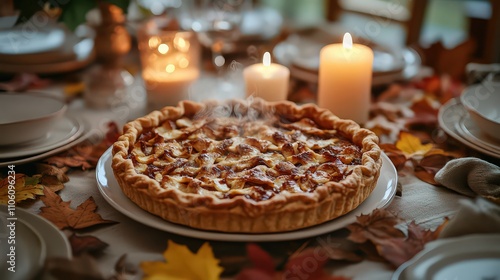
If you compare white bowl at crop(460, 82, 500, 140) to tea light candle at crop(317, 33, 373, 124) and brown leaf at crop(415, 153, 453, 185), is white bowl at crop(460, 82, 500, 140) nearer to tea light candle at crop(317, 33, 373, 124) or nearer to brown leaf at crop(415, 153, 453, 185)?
brown leaf at crop(415, 153, 453, 185)

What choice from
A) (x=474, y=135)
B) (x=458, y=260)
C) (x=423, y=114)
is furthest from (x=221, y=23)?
(x=458, y=260)

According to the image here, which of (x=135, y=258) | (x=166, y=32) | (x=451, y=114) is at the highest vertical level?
(x=166, y=32)

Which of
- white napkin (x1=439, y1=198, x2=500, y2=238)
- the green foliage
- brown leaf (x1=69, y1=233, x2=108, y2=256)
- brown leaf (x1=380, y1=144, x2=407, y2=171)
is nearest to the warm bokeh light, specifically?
the green foliage

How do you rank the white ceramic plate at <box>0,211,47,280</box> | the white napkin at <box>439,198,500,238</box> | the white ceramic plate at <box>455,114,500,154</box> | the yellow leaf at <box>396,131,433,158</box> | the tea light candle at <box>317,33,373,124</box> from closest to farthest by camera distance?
the white ceramic plate at <box>0,211,47,280</box>, the white napkin at <box>439,198,500,238</box>, the white ceramic plate at <box>455,114,500,154</box>, the yellow leaf at <box>396,131,433,158</box>, the tea light candle at <box>317,33,373,124</box>

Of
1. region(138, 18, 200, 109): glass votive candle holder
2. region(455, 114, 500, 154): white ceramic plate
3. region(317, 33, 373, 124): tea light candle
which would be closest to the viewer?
region(455, 114, 500, 154): white ceramic plate

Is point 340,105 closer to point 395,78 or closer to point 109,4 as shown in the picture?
point 395,78

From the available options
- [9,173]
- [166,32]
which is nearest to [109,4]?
[166,32]

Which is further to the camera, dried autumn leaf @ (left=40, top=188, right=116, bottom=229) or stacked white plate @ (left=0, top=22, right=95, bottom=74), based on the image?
stacked white plate @ (left=0, top=22, right=95, bottom=74)
